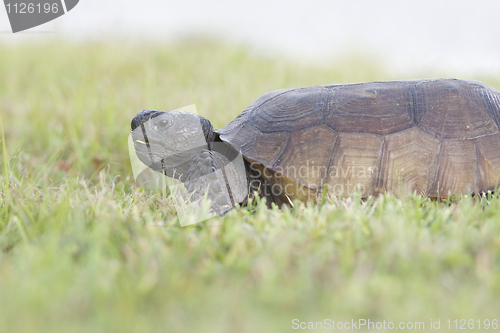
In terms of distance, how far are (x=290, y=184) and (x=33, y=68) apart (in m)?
5.61

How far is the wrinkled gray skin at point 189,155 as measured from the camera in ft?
8.14

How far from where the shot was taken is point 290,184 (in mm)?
2525

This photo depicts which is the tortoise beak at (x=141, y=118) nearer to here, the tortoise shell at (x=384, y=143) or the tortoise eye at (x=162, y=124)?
the tortoise eye at (x=162, y=124)

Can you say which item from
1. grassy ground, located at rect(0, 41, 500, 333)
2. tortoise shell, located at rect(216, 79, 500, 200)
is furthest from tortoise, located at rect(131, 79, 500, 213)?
grassy ground, located at rect(0, 41, 500, 333)

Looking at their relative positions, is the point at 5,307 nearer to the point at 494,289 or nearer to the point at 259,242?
the point at 259,242

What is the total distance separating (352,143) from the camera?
2484 millimetres

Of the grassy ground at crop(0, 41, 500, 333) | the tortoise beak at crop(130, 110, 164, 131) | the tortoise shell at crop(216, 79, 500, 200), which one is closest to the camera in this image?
the grassy ground at crop(0, 41, 500, 333)

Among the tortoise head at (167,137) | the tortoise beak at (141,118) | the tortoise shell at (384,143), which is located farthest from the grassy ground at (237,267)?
the tortoise beak at (141,118)

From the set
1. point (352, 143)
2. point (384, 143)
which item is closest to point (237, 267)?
point (352, 143)

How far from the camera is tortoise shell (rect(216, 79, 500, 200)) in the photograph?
245 centimetres

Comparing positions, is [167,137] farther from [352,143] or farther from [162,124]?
[352,143]

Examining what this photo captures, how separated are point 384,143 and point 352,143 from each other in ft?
0.65

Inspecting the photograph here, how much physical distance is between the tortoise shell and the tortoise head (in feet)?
0.96

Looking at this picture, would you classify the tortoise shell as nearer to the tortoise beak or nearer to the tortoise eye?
the tortoise eye
